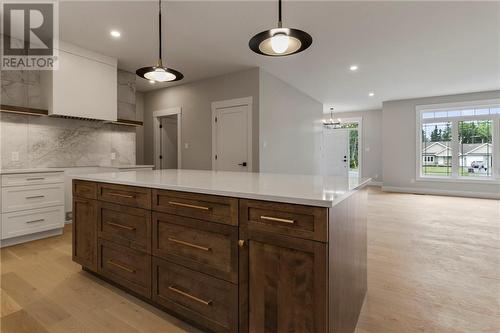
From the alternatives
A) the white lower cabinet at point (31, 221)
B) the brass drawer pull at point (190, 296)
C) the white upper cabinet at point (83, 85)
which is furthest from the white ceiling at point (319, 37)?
the brass drawer pull at point (190, 296)

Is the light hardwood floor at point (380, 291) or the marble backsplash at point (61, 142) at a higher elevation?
the marble backsplash at point (61, 142)

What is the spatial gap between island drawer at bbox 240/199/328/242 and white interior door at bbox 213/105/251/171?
3609 millimetres

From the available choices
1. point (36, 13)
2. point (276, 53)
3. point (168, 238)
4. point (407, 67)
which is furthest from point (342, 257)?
point (407, 67)

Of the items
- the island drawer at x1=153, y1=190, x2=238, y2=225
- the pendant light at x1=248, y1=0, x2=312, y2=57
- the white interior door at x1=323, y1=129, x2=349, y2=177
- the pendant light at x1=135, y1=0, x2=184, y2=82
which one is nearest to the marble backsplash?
the pendant light at x1=135, y1=0, x2=184, y2=82

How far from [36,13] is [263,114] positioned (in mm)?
3419

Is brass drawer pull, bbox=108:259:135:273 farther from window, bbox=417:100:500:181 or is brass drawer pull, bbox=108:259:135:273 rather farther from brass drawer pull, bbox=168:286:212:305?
window, bbox=417:100:500:181

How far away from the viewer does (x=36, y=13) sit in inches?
119

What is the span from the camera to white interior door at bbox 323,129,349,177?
31.3 feet

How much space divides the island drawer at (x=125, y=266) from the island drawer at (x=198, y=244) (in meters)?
0.19

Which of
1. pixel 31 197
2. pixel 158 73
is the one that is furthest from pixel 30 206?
pixel 158 73

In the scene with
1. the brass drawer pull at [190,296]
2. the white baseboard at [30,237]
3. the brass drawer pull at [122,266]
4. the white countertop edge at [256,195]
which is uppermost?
the white countertop edge at [256,195]

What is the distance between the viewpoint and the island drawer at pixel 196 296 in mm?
1355

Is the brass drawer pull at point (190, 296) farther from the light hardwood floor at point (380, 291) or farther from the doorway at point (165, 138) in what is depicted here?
the doorway at point (165, 138)

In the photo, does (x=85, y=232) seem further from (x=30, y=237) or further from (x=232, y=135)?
(x=232, y=135)
